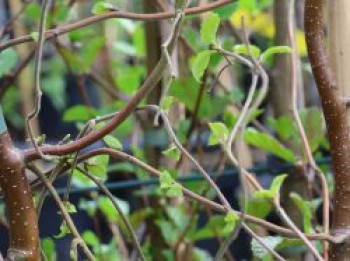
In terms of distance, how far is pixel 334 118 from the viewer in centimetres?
56

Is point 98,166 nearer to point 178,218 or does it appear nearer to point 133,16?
point 133,16

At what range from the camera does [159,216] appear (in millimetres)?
1117

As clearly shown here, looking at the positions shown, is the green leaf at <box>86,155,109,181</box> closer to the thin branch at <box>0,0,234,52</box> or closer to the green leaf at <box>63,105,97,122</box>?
the thin branch at <box>0,0,234,52</box>

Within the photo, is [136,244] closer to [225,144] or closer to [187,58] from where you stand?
[225,144]

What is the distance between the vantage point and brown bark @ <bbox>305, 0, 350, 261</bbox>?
55 centimetres

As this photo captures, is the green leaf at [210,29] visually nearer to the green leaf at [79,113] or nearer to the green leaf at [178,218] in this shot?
the green leaf at [178,218]

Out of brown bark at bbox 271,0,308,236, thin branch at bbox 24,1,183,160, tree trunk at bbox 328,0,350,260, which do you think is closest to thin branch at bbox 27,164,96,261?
thin branch at bbox 24,1,183,160

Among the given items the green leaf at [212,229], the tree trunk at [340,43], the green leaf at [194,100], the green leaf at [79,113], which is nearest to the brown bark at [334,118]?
the tree trunk at [340,43]

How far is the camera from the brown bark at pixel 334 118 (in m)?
0.55

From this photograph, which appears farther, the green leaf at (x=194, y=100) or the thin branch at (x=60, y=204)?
the green leaf at (x=194, y=100)

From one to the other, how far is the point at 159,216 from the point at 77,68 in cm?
30

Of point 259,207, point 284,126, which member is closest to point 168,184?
point 259,207

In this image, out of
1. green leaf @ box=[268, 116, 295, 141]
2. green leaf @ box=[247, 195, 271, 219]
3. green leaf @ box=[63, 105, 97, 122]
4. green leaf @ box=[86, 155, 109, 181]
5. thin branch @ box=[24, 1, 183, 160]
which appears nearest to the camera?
thin branch @ box=[24, 1, 183, 160]

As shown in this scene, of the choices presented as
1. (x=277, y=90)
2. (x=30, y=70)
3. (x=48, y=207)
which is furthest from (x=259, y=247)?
(x=30, y=70)
